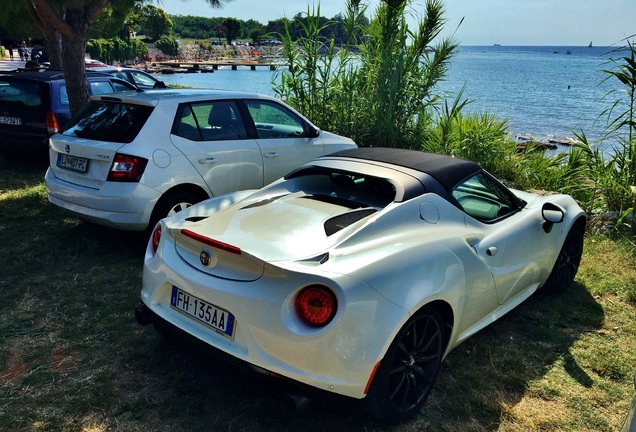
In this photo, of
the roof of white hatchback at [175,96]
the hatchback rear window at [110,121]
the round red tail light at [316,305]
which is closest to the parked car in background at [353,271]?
the round red tail light at [316,305]

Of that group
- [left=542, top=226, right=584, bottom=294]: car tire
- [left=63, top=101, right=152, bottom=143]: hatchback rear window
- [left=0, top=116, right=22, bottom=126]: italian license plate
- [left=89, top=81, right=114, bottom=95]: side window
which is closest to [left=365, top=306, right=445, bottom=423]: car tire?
[left=542, top=226, right=584, bottom=294]: car tire

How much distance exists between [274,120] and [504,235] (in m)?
3.33

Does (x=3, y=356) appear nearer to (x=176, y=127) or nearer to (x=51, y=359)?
(x=51, y=359)

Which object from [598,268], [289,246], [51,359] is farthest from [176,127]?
[598,268]

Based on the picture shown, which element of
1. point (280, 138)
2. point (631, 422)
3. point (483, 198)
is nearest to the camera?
point (631, 422)

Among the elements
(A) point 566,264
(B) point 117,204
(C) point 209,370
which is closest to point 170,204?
(B) point 117,204

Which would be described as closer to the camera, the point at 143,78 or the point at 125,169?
the point at 125,169

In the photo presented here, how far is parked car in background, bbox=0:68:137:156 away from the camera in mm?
7738

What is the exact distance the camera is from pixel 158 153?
4922 mm

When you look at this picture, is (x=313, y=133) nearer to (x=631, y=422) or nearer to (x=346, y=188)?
(x=346, y=188)

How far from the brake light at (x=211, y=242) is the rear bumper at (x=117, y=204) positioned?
2.03m

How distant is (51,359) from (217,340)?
4.65ft

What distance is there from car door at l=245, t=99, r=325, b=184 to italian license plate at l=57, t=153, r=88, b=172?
5.93 ft

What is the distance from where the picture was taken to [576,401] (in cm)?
323
